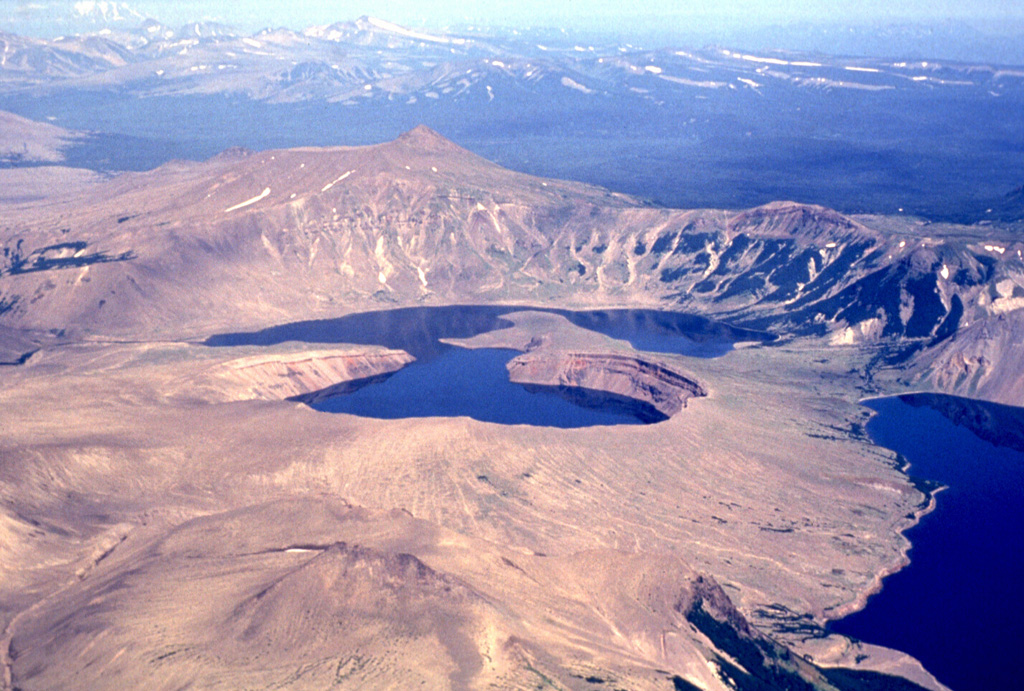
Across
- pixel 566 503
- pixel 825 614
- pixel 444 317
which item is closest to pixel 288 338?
pixel 444 317

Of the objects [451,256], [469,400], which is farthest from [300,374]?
[451,256]

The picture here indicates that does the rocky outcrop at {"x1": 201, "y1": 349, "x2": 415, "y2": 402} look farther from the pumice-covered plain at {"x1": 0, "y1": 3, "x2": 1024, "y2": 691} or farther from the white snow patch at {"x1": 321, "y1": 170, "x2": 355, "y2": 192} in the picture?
the white snow patch at {"x1": 321, "y1": 170, "x2": 355, "y2": 192}

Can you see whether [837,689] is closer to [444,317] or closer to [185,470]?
[185,470]

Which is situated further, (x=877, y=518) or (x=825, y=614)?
(x=877, y=518)

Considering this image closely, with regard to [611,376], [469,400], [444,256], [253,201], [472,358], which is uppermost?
[253,201]

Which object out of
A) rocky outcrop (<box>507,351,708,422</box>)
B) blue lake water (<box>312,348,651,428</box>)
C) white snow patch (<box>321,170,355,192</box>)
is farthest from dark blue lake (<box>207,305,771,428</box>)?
white snow patch (<box>321,170,355,192</box>)

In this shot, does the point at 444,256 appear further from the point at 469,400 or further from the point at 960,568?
the point at 960,568
